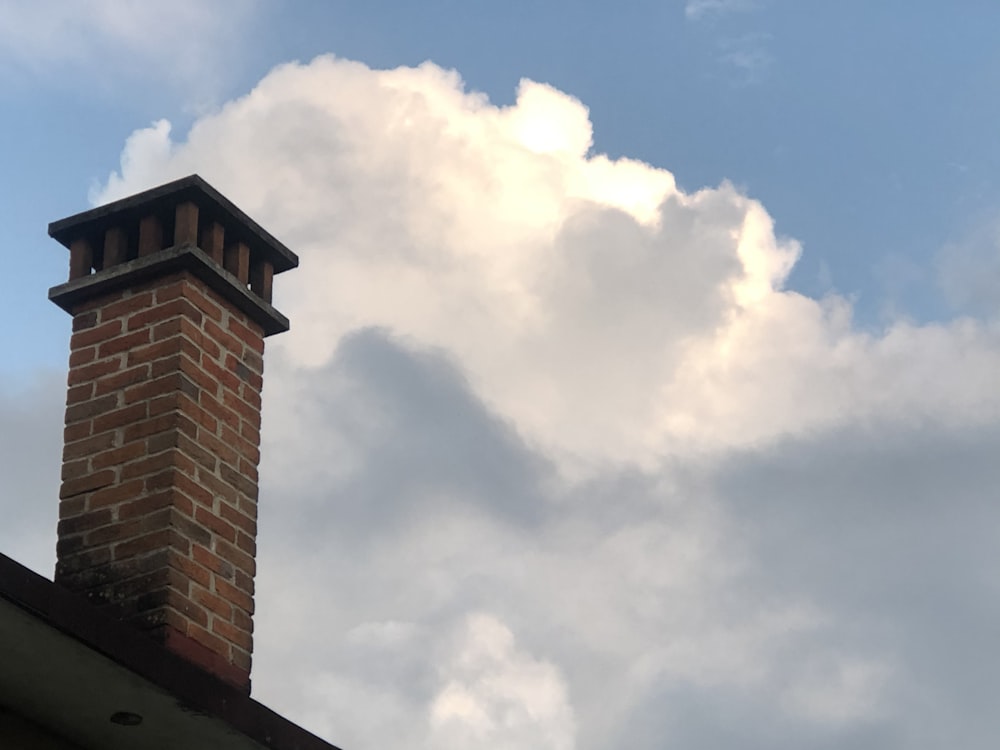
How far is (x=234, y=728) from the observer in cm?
495

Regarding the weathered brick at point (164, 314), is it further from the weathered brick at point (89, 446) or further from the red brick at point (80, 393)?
the weathered brick at point (89, 446)

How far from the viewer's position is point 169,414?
5949mm

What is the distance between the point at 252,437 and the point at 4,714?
190 cm

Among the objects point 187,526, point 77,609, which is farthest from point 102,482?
point 77,609

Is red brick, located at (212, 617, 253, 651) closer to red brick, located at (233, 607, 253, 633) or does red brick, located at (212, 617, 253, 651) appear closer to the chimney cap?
red brick, located at (233, 607, 253, 633)

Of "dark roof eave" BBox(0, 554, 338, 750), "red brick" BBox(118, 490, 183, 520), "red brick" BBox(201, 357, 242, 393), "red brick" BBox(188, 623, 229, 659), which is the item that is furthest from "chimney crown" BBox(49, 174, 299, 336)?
"dark roof eave" BBox(0, 554, 338, 750)

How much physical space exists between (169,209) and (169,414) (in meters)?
1.12

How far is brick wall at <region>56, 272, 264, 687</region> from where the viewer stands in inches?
225

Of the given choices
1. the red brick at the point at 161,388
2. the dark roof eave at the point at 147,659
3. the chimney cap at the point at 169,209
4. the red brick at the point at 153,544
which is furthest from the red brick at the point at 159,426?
the dark roof eave at the point at 147,659

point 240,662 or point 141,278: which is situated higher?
point 141,278

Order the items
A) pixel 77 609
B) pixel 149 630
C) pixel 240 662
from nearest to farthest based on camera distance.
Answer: pixel 77 609 → pixel 149 630 → pixel 240 662

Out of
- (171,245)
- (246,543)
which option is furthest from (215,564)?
(171,245)

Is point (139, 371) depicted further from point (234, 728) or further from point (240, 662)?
point (234, 728)

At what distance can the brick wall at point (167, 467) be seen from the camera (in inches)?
225
